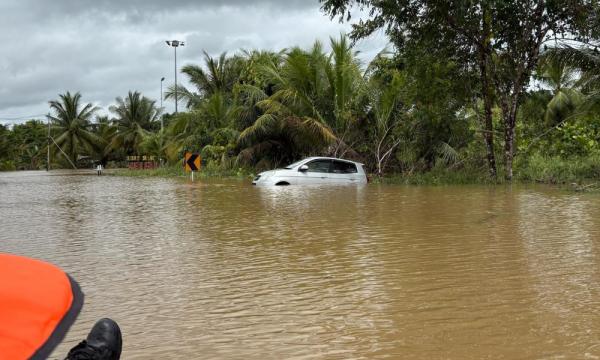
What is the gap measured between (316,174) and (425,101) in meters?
4.28

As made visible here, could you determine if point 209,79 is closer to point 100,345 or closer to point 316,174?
point 316,174

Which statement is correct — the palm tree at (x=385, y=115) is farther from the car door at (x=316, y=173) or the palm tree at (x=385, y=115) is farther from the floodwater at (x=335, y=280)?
the floodwater at (x=335, y=280)

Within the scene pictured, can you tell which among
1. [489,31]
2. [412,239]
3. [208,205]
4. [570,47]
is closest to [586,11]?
[570,47]

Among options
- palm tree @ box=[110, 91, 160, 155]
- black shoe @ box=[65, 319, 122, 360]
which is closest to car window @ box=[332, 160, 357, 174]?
black shoe @ box=[65, 319, 122, 360]

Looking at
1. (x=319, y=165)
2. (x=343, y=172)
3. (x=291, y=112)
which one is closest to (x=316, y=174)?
(x=319, y=165)

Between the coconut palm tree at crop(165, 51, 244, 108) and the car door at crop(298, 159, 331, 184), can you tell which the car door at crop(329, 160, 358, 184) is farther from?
the coconut palm tree at crop(165, 51, 244, 108)

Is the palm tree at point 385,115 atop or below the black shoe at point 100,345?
atop

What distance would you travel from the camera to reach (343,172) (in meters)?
18.1

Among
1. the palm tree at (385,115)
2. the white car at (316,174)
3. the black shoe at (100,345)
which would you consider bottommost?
the black shoe at (100,345)

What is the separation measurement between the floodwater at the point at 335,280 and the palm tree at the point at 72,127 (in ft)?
169

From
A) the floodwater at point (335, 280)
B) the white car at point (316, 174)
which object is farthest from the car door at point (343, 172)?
the floodwater at point (335, 280)

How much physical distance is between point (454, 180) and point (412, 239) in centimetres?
1166

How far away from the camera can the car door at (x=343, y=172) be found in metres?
17.8

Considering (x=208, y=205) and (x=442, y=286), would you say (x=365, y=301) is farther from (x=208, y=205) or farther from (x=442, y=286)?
(x=208, y=205)
